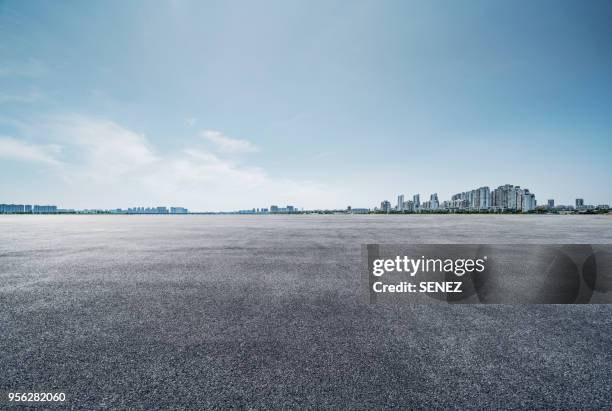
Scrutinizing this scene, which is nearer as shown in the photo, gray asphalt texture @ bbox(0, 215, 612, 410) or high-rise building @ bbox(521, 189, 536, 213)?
gray asphalt texture @ bbox(0, 215, 612, 410)

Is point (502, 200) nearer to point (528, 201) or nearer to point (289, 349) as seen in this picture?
point (528, 201)

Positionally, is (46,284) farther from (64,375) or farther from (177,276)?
(64,375)

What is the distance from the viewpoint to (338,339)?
4.39m

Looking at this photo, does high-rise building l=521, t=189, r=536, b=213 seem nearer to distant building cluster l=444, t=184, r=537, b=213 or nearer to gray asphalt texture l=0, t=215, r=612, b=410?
distant building cluster l=444, t=184, r=537, b=213

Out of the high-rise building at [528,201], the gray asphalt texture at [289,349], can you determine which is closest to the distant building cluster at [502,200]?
the high-rise building at [528,201]

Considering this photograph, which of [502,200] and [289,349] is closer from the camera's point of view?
[289,349]

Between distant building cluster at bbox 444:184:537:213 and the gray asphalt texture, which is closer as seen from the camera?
the gray asphalt texture

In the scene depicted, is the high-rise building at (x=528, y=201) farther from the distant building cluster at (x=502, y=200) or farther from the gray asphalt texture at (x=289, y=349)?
the gray asphalt texture at (x=289, y=349)

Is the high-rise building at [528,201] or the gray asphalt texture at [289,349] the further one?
the high-rise building at [528,201]

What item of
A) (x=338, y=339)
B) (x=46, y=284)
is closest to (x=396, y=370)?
(x=338, y=339)

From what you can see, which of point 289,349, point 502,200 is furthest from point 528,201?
point 289,349

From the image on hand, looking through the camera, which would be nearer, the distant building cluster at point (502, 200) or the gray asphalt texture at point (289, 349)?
the gray asphalt texture at point (289, 349)

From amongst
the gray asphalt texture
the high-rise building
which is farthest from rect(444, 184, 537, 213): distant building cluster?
the gray asphalt texture

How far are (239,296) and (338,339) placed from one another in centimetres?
302
